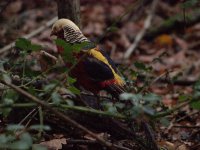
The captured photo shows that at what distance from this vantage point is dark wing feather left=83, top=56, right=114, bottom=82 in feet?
11.4

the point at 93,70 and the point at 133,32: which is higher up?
the point at 133,32

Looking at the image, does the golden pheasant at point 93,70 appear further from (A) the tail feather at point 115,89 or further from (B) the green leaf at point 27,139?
(B) the green leaf at point 27,139

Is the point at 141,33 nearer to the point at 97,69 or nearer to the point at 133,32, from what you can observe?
the point at 133,32

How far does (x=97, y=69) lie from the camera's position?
347cm

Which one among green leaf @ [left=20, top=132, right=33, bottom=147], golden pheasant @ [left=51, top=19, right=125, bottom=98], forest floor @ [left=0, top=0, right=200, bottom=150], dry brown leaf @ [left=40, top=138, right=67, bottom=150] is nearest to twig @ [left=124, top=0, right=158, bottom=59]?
forest floor @ [left=0, top=0, right=200, bottom=150]

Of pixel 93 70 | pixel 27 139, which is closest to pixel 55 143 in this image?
pixel 93 70

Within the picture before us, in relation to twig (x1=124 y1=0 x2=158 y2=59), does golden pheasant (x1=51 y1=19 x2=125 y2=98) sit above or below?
below

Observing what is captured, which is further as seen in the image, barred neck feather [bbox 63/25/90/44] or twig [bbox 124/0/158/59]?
twig [bbox 124/0/158/59]

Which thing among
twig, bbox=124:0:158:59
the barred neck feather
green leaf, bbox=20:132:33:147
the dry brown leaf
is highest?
twig, bbox=124:0:158:59

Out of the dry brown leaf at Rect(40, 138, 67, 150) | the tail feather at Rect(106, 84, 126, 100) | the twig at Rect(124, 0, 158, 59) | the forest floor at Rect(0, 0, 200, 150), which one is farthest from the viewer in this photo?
the twig at Rect(124, 0, 158, 59)

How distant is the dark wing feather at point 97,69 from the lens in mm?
3463

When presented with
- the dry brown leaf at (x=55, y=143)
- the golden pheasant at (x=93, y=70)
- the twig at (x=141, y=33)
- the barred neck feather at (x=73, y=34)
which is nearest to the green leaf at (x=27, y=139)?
the dry brown leaf at (x=55, y=143)

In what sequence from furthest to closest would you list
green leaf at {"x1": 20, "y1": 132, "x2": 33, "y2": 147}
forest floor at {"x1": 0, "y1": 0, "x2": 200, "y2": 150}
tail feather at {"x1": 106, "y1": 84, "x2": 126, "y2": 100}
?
forest floor at {"x1": 0, "y1": 0, "x2": 200, "y2": 150} < tail feather at {"x1": 106, "y1": 84, "x2": 126, "y2": 100} < green leaf at {"x1": 20, "y1": 132, "x2": 33, "y2": 147}

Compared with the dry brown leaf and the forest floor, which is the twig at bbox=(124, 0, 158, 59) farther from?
the dry brown leaf
